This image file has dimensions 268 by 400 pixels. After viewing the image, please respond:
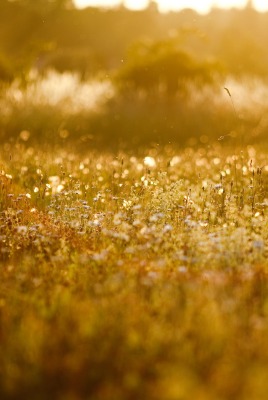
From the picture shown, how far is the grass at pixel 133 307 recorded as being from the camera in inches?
126

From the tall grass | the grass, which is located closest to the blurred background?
the tall grass

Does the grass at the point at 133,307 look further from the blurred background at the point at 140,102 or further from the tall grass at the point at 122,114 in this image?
the tall grass at the point at 122,114

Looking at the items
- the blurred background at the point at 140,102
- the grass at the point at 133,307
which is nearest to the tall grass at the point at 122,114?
the blurred background at the point at 140,102

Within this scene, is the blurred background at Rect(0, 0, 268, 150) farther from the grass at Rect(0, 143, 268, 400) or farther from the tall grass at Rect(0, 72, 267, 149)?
the grass at Rect(0, 143, 268, 400)

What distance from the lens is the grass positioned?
3203 millimetres

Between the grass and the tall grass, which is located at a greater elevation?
the tall grass

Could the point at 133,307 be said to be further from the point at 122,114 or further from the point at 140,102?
the point at 140,102

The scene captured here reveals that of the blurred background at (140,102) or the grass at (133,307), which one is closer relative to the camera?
the grass at (133,307)

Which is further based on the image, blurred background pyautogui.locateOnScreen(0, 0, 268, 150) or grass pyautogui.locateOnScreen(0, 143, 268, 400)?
blurred background pyautogui.locateOnScreen(0, 0, 268, 150)

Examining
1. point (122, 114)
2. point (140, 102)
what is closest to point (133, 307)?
point (122, 114)

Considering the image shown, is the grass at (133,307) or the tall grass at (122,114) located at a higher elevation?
the tall grass at (122,114)

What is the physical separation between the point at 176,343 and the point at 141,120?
12.5 metres

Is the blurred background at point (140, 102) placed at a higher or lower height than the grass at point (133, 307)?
higher

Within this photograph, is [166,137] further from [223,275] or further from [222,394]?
[222,394]
